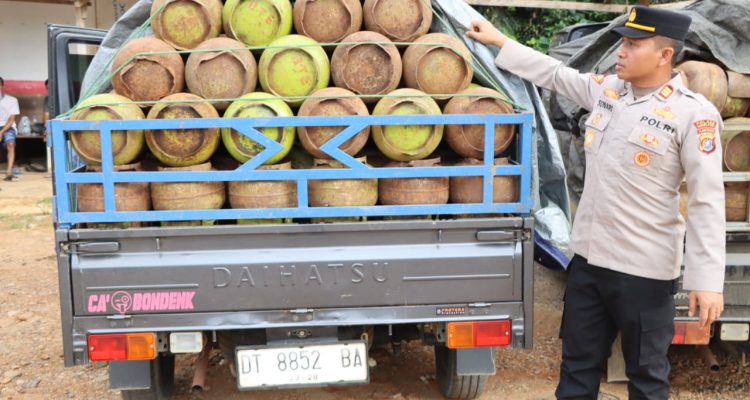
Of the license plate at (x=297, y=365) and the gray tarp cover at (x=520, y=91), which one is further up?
the gray tarp cover at (x=520, y=91)

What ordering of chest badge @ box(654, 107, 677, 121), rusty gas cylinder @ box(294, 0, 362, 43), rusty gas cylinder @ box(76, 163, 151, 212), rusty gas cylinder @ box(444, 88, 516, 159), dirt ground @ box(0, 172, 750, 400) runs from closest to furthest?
chest badge @ box(654, 107, 677, 121) < rusty gas cylinder @ box(76, 163, 151, 212) < rusty gas cylinder @ box(444, 88, 516, 159) < rusty gas cylinder @ box(294, 0, 362, 43) < dirt ground @ box(0, 172, 750, 400)

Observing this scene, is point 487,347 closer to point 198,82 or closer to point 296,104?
point 296,104

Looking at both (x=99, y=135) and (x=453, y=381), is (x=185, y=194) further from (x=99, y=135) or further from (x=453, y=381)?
(x=453, y=381)

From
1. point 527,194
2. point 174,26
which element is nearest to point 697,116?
point 527,194

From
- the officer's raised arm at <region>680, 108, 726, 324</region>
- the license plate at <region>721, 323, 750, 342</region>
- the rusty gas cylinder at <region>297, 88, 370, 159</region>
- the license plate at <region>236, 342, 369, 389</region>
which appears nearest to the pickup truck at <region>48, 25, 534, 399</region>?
the license plate at <region>236, 342, 369, 389</region>

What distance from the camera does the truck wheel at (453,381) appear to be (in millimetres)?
3479

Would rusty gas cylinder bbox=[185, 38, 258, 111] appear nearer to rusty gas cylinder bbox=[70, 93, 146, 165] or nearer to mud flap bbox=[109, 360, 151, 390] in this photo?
rusty gas cylinder bbox=[70, 93, 146, 165]

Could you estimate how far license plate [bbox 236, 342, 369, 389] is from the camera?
9.59 feet

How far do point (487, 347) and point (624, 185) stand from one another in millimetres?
968

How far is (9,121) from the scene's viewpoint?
1114 centimetres

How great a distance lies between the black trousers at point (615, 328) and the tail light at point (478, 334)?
0.26 meters

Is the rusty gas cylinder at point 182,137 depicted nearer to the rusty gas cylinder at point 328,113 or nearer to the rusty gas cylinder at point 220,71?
the rusty gas cylinder at point 220,71

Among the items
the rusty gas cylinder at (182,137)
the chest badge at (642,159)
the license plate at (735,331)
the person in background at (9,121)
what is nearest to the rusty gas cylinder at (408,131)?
the rusty gas cylinder at (182,137)

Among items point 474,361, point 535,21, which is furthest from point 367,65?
point 535,21
